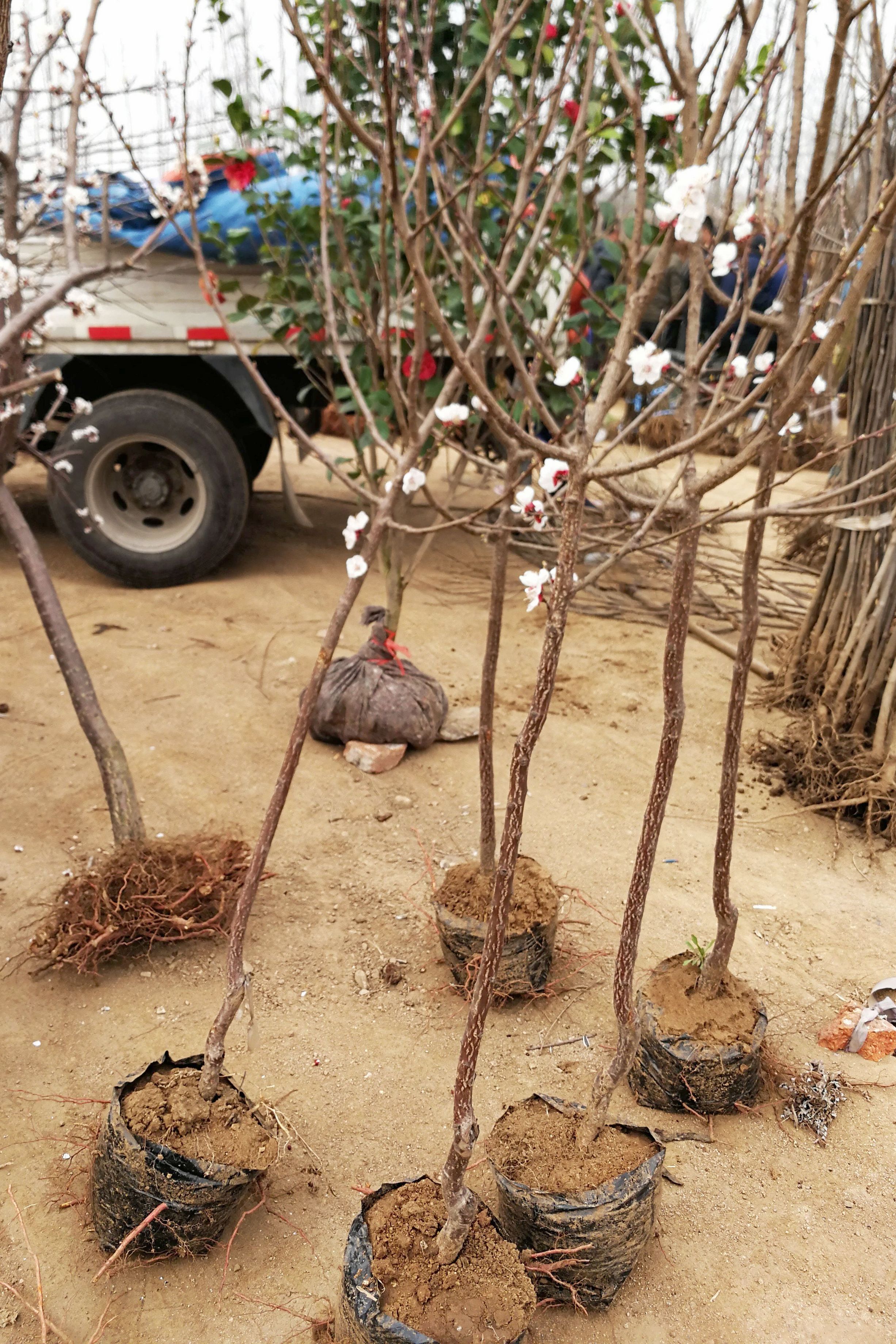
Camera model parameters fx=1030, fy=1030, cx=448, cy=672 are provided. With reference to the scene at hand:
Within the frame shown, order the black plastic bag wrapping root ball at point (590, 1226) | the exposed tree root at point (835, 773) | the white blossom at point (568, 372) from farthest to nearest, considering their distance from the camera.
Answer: the exposed tree root at point (835, 773)
the black plastic bag wrapping root ball at point (590, 1226)
the white blossom at point (568, 372)

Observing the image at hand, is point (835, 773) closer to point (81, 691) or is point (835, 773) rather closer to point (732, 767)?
point (732, 767)

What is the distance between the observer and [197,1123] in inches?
77.9

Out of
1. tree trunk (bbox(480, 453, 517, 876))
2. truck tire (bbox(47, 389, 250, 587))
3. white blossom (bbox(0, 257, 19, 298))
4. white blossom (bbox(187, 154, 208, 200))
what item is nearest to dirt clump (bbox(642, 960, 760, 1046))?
tree trunk (bbox(480, 453, 517, 876))

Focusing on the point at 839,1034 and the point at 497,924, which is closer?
the point at 497,924

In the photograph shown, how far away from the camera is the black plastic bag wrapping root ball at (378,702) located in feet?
13.2

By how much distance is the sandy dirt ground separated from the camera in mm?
1945

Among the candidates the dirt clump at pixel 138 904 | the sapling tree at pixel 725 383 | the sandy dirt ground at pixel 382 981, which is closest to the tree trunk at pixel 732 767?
the sapling tree at pixel 725 383

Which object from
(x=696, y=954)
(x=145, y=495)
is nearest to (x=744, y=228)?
(x=696, y=954)

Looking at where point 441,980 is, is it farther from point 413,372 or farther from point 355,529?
point 413,372

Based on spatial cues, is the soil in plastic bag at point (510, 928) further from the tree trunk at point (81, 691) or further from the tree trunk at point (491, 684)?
the tree trunk at point (81, 691)

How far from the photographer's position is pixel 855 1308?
6.24 ft

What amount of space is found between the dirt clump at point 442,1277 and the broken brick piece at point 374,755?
2.21m

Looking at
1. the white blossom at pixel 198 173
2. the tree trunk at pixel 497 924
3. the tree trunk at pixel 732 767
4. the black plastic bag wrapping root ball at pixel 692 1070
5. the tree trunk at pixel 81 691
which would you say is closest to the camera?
the tree trunk at pixel 497 924

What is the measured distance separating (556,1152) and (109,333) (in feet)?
15.6
